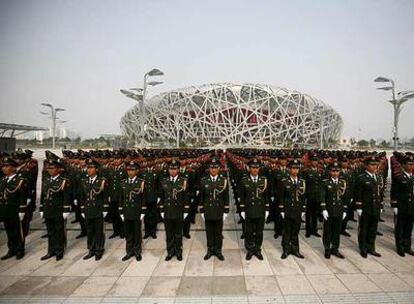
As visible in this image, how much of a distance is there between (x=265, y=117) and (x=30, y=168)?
231 feet

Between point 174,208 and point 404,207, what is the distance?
4476 mm

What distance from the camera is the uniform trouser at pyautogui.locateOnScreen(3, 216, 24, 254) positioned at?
572 cm

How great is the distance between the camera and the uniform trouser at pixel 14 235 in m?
5.72

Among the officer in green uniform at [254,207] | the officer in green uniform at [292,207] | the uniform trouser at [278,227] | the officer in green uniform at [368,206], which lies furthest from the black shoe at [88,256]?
the officer in green uniform at [368,206]

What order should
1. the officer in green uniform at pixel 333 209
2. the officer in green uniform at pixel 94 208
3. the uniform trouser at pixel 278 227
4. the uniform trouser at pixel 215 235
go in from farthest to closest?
the uniform trouser at pixel 278 227
the uniform trouser at pixel 215 235
the officer in green uniform at pixel 94 208
the officer in green uniform at pixel 333 209

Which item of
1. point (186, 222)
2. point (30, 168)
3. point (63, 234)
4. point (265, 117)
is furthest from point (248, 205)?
point (265, 117)

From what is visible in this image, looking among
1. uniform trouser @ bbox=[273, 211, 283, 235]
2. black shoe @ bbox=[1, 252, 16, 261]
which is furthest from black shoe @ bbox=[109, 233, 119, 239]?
uniform trouser @ bbox=[273, 211, 283, 235]

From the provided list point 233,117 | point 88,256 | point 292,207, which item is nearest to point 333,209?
point 292,207

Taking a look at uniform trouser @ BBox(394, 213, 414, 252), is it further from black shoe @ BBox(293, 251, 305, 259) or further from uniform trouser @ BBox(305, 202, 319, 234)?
black shoe @ BBox(293, 251, 305, 259)

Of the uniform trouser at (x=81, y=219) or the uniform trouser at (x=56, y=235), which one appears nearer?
the uniform trouser at (x=56, y=235)

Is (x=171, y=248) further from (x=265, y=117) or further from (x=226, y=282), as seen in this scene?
(x=265, y=117)

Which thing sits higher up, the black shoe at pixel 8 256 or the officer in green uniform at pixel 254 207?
the officer in green uniform at pixel 254 207

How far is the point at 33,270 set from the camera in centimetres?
518

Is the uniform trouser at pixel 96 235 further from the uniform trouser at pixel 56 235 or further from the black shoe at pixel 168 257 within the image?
the black shoe at pixel 168 257
